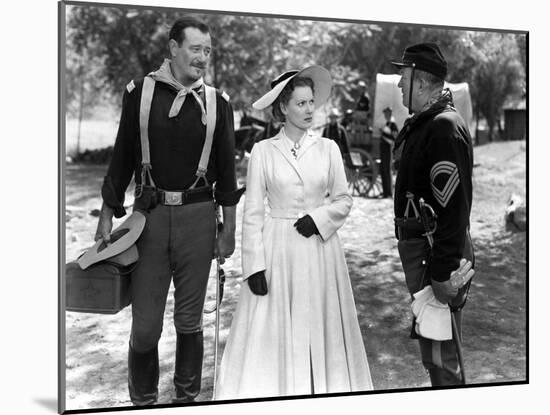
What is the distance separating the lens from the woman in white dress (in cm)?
510

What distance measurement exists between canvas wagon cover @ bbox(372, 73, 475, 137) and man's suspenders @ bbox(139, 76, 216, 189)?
4.34ft

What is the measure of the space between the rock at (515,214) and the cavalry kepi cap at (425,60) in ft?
5.01

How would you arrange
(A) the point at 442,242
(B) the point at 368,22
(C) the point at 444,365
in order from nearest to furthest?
(A) the point at 442,242 → (C) the point at 444,365 → (B) the point at 368,22

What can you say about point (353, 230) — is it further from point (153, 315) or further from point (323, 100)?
point (153, 315)

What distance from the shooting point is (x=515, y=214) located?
646cm

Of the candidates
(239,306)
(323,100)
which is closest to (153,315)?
(239,306)

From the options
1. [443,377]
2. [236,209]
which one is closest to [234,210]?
[236,209]

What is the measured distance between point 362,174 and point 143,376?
78.4 inches

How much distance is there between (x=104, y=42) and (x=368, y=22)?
67.5 inches

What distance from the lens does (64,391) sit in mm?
5227

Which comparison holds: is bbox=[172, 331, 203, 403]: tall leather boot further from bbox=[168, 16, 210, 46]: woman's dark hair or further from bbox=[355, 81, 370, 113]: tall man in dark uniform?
bbox=[355, 81, 370, 113]: tall man in dark uniform

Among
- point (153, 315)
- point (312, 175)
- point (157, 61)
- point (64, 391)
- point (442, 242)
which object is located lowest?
point (64, 391)

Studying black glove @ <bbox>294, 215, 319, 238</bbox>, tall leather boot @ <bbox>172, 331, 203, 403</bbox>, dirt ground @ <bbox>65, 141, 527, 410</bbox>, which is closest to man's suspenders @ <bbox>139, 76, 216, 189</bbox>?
dirt ground @ <bbox>65, 141, 527, 410</bbox>

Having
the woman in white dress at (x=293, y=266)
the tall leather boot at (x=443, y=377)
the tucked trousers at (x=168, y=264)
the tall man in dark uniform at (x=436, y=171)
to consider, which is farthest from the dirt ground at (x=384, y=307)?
the tall man in dark uniform at (x=436, y=171)
